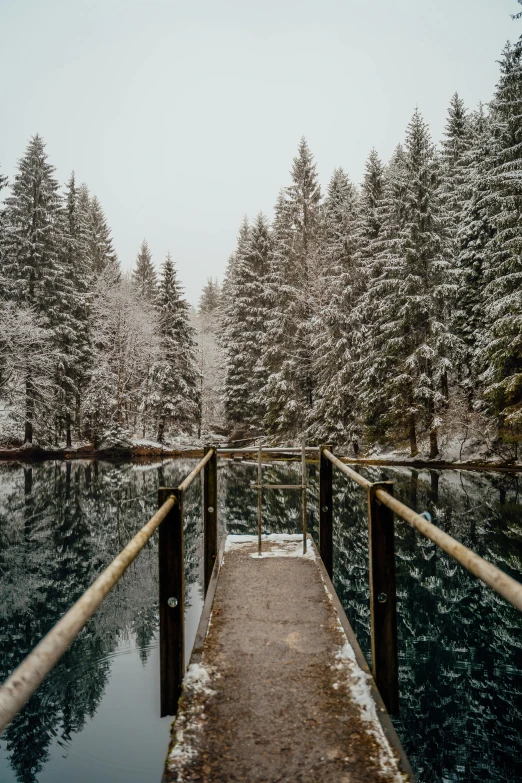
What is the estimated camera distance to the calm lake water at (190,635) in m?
5.16

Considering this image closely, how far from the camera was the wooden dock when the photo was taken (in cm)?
244

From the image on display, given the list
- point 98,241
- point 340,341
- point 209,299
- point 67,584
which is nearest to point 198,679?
point 67,584

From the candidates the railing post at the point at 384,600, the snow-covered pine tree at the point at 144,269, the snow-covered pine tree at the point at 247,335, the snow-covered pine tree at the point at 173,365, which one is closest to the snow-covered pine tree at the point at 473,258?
the snow-covered pine tree at the point at 247,335

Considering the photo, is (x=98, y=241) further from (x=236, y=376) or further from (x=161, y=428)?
(x=236, y=376)

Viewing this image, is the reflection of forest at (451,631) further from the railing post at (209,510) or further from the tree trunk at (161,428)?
the tree trunk at (161,428)

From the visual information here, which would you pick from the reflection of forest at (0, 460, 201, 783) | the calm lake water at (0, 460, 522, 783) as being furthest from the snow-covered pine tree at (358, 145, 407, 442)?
the reflection of forest at (0, 460, 201, 783)

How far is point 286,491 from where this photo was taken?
21125mm

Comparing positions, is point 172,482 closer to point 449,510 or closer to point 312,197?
point 449,510

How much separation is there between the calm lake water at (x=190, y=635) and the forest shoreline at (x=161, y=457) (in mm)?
6931

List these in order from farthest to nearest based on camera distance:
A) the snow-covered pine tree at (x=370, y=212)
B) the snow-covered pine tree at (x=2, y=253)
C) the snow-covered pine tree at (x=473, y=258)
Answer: the snow-covered pine tree at (x=2, y=253) → the snow-covered pine tree at (x=370, y=212) → the snow-covered pine tree at (x=473, y=258)

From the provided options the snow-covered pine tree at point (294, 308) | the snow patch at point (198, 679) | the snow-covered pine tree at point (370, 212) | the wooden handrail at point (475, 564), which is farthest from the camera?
the snow-covered pine tree at point (294, 308)

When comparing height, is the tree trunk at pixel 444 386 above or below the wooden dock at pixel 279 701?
above

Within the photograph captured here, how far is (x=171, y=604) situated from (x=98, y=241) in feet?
158

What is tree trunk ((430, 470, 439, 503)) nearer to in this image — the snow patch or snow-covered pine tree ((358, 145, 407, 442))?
snow-covered pine tree ((358, 145, 407, 442))
